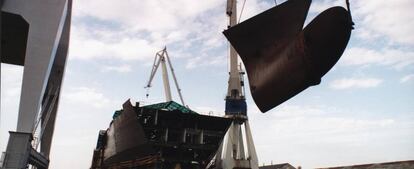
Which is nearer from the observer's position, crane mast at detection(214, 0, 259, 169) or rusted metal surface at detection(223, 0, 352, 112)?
rusted metal surface at detection(223, 0, 352, 112)

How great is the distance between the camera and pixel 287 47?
7.00 metres

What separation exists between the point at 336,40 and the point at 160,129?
32.4 meters

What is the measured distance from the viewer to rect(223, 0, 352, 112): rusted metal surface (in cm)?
588

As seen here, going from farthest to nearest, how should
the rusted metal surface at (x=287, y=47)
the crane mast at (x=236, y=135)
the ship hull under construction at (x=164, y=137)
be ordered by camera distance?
the crane mast at (x=236, y=135), the ship hull under construction at (x=164, y=137), the rusted metal surface at (x=287, y=47)

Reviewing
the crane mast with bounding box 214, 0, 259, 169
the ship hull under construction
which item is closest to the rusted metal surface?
the ship hull under construction

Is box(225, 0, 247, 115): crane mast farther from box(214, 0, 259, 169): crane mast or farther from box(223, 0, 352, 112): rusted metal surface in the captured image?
box(223, 0, 352, 112): rusted metal surface

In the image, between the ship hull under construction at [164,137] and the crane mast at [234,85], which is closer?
the ship hull under construction at [164,137]

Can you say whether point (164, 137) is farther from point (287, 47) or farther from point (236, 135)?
point (287, 47)

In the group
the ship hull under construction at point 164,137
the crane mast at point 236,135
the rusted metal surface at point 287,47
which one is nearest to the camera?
the rusted metal surface at point 287,47

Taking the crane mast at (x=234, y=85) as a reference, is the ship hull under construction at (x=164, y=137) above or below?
below

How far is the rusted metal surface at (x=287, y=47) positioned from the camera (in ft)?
19.3

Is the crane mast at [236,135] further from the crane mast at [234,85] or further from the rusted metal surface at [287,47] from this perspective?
the rusted metal surface at [287,47]

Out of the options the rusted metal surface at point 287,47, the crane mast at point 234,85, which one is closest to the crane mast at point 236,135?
the crane mast at point 234,85

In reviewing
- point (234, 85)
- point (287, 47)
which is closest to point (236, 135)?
point (234, 85)
